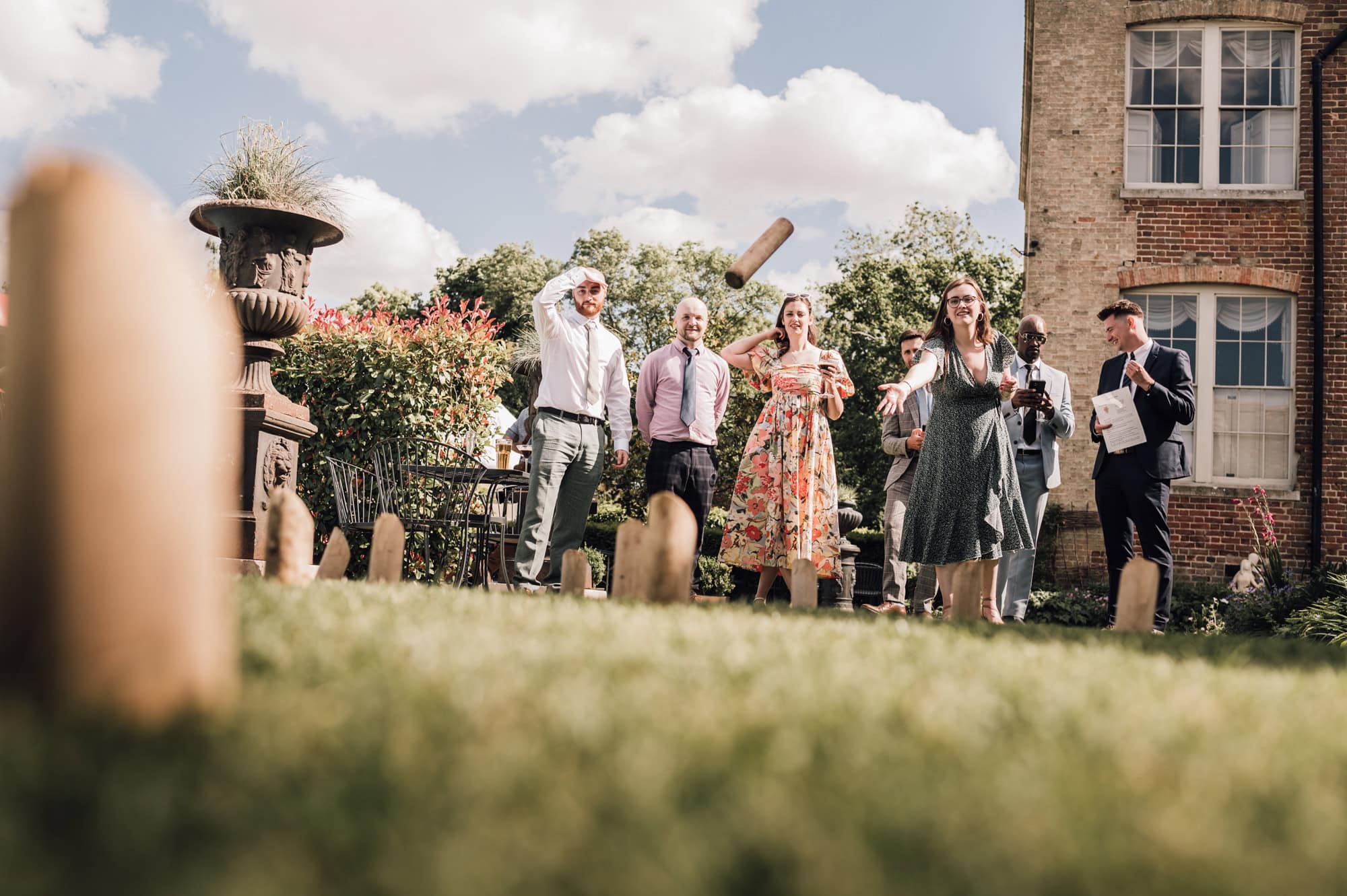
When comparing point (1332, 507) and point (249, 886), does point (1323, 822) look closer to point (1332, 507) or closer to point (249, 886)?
point (249, 886)

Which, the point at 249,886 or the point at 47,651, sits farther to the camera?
the point at 47,651

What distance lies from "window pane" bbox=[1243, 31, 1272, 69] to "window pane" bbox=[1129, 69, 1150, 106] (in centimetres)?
119

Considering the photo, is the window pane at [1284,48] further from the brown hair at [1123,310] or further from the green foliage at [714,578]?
the green foliage at [714,578]

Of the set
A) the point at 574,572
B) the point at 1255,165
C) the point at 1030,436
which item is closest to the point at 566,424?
the point at 574,572

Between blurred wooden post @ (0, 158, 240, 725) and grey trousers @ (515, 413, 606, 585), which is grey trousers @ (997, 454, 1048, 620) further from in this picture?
blurred wooden post @ (0, 158, 240, 725)

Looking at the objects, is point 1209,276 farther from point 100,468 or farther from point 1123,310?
point 100,468

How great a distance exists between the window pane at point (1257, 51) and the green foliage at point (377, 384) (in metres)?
10.2

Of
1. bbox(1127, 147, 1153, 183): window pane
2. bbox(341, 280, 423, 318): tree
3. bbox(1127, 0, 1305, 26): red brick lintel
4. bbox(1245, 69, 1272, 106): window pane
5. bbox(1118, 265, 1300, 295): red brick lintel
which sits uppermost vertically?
bbox(341, 280, 423, 318): tree

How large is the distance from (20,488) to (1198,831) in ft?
5.09

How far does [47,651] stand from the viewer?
1377 mm

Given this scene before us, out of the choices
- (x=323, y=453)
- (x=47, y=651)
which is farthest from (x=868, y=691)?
(x=323, y=453)

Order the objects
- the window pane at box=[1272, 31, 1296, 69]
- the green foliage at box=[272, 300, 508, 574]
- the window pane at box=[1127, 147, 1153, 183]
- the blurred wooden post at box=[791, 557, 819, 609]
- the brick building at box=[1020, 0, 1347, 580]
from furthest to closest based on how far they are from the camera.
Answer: the window pane at box=[1127, 147, 1153, 183] < the window pane at box=[1272, 31, 1296, 69] < the brick building at box=[1020, 0, 1347, 580] < the green foliage at box=[272, 300, 508, 574] < the blurred wooden post at box=[791, 557, 819, 609]

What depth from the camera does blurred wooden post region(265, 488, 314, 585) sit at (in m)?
3.56

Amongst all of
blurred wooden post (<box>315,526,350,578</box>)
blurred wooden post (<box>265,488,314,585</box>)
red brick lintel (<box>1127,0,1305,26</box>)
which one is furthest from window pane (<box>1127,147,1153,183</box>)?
blurred wooden post (<box>265,488,314,585</box>)
